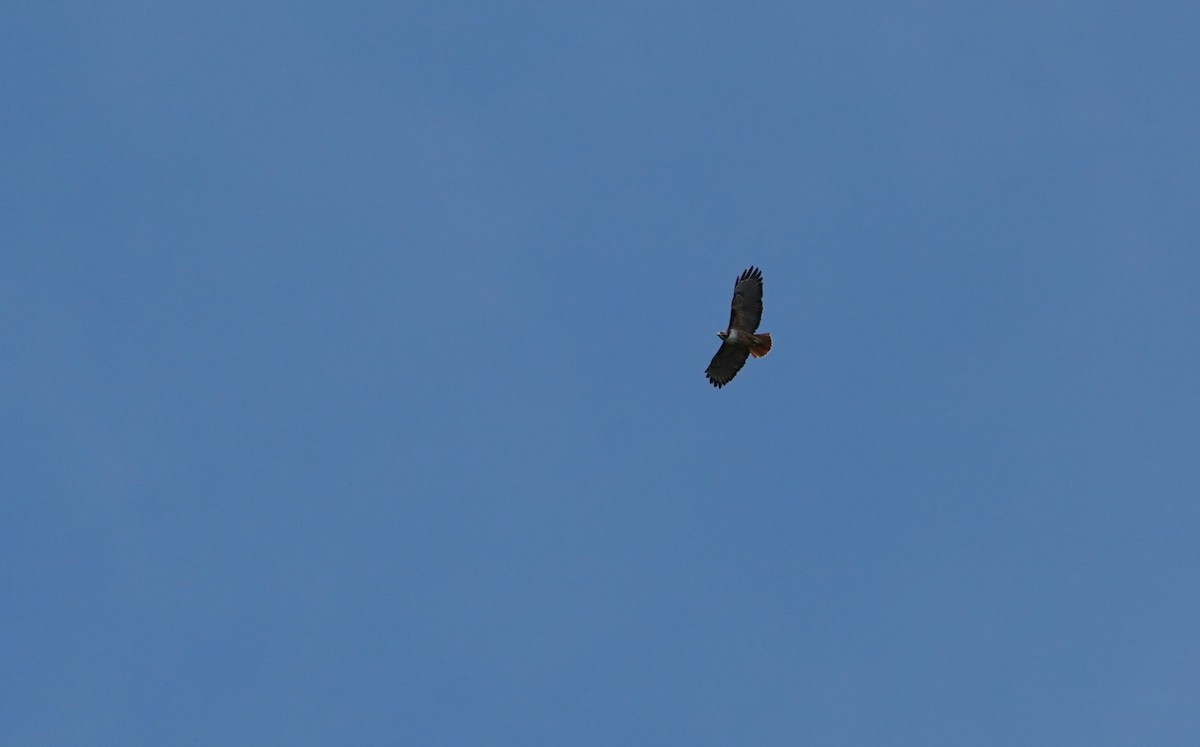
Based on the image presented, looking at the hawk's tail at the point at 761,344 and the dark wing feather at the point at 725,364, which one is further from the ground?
the dark wing feather at the point at 725,364

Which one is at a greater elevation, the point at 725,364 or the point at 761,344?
the point at 725,364

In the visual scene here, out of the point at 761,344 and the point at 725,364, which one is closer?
the point at 761,344

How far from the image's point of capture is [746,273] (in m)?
64.8

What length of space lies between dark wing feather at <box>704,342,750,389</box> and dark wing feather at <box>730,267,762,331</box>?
104 cm

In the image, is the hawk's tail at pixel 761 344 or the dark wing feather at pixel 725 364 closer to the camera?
the hawk's tail at pixel 761 344

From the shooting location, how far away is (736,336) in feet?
214

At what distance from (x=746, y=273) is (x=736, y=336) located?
2026 mm

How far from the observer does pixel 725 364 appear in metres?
66.5

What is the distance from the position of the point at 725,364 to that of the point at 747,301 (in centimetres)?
274

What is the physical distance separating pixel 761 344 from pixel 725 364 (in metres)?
1.88

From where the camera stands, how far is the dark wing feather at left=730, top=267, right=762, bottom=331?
212 ft

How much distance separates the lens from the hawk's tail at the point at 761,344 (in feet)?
213

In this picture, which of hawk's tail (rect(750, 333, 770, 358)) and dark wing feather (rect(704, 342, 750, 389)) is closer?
hawk's tail (rect(750, 333, 770, 358))

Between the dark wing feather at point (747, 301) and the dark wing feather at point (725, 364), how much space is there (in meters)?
1.04
